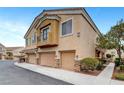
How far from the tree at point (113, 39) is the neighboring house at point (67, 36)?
1.07 metres

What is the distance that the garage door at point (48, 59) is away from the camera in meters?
16.1

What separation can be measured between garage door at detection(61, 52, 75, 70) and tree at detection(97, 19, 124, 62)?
124 inches

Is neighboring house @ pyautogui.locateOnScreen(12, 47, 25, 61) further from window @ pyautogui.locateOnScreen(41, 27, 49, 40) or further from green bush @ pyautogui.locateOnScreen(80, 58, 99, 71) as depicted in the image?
green bush @ pyautogui.locateOnScreen(80, 58, 99, 71)

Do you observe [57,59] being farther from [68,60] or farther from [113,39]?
[113,39]

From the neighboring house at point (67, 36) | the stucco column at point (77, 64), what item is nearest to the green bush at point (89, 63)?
the stucco column at point (77, 64)

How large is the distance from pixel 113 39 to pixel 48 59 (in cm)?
711

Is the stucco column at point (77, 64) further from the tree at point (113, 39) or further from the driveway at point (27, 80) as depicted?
the tree at point (113, 39)

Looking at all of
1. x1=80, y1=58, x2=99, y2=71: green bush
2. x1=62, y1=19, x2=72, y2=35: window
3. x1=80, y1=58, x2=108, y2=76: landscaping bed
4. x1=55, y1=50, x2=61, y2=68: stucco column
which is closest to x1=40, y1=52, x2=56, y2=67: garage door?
x1=55, y1=50, x2=61, y2=68: stucco column

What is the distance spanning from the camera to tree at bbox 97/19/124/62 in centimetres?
1460

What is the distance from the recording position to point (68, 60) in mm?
13664

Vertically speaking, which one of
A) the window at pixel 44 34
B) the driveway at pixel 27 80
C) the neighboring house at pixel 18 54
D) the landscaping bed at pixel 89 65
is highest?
the window at pixel 44 34

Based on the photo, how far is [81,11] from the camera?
12.0 m
